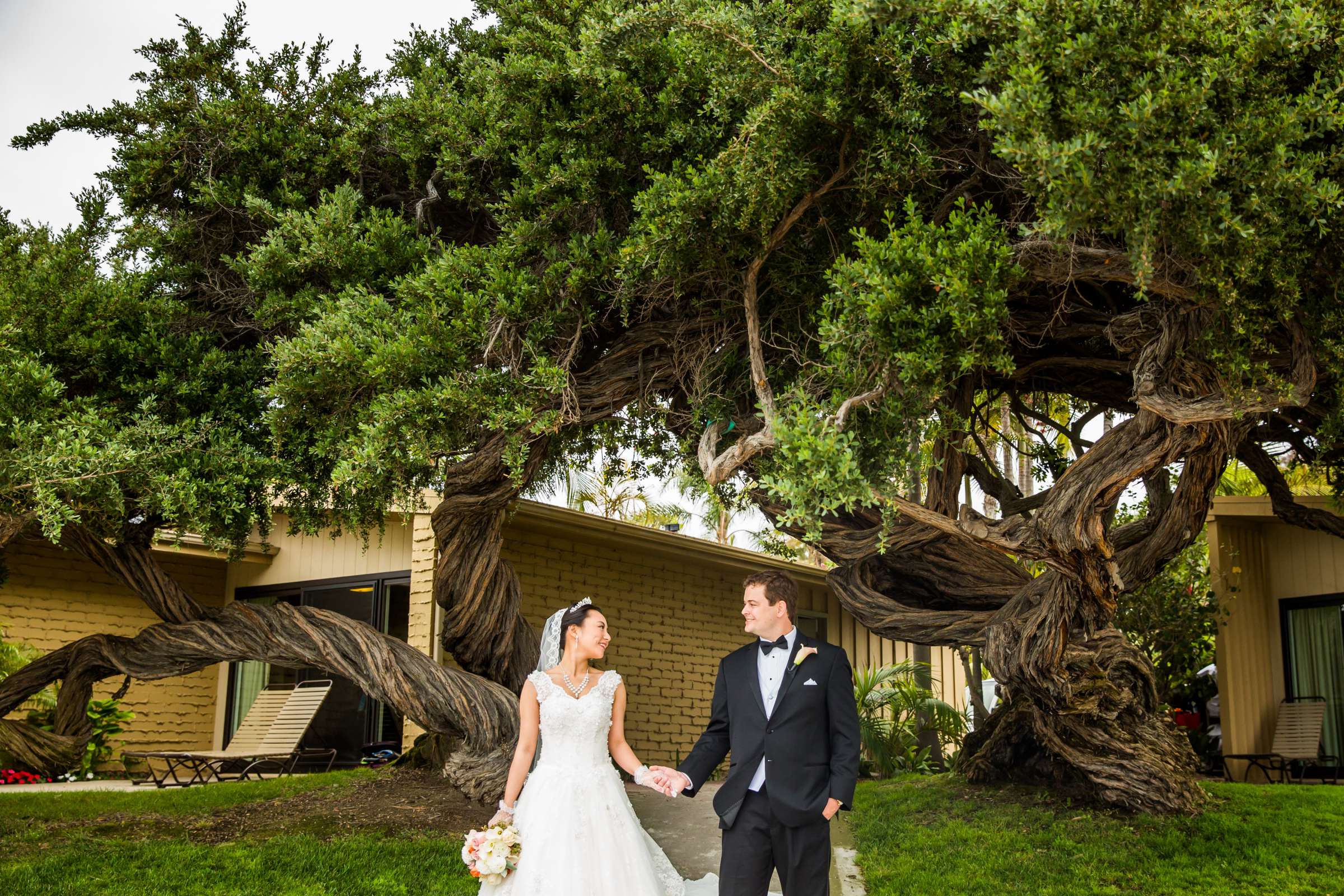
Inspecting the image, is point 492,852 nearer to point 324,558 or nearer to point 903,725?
point 324,558

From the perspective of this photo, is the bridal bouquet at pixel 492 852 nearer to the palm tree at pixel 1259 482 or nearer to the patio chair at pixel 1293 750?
the palm tree at pixel 1259 482

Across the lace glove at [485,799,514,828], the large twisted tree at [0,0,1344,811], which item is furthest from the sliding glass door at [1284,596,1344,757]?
the lace glove at [485,799,514,828]

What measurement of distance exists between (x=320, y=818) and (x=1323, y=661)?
11.0 m

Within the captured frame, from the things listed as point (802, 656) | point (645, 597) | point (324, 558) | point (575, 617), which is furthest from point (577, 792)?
point (324, 558)

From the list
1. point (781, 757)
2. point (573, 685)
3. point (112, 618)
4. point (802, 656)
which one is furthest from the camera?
point (112, 618)

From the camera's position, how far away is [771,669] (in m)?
4.64

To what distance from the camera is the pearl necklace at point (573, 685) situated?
18.3ft

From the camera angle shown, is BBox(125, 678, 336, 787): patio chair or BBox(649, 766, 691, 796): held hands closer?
BBox(649, 766, 691, 796): held hands

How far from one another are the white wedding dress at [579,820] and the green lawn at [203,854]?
186 cm

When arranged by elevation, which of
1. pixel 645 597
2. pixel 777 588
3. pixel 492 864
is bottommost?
pixel 492 864

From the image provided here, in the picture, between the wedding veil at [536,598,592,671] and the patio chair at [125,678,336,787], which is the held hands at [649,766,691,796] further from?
the patio chair at [125,678,336,787]

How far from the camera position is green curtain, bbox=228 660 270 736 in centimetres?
1410

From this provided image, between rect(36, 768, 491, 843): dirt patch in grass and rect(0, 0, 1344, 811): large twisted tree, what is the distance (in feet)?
1.84

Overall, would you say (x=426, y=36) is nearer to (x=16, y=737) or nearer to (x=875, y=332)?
(x=875, y=332)
